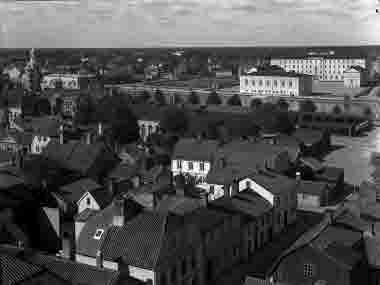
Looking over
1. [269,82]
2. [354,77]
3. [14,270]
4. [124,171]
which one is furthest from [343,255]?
[354,77]

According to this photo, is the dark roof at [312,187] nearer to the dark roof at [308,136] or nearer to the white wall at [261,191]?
the white wall at [261,191]

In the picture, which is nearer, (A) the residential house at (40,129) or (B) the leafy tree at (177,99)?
(A) the residential house at (40,129)

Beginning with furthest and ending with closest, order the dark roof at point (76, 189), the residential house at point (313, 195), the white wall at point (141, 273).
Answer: the residential house at point (313, 195), the dark roof at point (76, 189), the white wall at point (141, 273)

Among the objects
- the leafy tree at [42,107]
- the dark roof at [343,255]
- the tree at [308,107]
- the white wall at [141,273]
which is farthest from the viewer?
the tree at [308,107]

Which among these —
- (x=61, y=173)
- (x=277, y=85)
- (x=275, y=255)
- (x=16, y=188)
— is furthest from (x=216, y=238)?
(x=277, y=85)

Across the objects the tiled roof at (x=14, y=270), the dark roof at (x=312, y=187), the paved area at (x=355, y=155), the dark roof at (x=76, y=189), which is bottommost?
the paved area at (x=355, y=155)

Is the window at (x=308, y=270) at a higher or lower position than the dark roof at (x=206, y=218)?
lower

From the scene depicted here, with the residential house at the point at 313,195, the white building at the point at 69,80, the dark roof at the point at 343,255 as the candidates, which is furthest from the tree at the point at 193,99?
the dark roof at the point at 343,255

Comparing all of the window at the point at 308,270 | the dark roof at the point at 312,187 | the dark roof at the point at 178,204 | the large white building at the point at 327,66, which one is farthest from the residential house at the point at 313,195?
the large white building at the point at 327,66

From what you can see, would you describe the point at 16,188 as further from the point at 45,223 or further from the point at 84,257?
the point at 84,257
